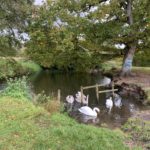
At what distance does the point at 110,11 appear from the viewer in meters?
35.0

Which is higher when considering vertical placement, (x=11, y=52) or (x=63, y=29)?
(x=63, y=29)

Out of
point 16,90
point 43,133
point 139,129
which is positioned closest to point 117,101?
point 16,90

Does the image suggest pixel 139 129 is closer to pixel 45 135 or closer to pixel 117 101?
pixel 45 135

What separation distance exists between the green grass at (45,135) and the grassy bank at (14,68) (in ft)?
26.6

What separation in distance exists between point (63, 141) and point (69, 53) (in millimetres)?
24756

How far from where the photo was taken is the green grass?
11461 mm

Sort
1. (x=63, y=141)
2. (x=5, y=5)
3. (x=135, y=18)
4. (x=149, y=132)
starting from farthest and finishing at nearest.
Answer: (x=135, y=18), (x=5, y=5), (x=149, y=132), (x=63, y=141)

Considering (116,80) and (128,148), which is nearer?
(128,148)

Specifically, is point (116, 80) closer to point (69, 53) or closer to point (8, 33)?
point (69, 53)

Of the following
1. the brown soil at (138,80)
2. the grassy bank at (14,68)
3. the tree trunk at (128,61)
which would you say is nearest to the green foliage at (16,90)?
the grassy bank at (14,68)

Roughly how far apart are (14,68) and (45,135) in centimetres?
Result: 1619

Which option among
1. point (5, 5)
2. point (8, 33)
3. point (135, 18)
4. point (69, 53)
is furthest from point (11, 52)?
point (135, 18)

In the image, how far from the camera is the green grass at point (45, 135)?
11461mm

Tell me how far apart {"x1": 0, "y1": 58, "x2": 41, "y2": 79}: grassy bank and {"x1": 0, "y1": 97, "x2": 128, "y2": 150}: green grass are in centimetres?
810
